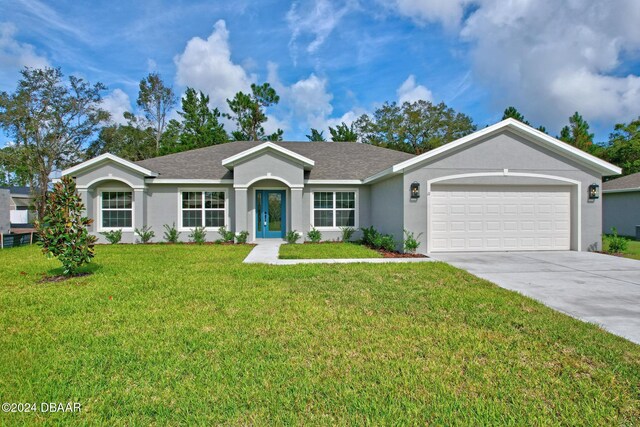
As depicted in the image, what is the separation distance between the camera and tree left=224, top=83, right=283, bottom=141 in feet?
107

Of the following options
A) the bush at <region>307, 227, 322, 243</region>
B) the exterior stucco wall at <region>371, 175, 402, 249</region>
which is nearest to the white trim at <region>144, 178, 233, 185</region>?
the bush at <region>307, 227, 322, 243</region>

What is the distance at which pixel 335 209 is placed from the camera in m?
15.6

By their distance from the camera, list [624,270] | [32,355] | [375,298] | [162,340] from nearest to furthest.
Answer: [32,355], [162,340], [375,298], [624,270]

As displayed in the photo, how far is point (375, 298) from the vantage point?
5.97 metres

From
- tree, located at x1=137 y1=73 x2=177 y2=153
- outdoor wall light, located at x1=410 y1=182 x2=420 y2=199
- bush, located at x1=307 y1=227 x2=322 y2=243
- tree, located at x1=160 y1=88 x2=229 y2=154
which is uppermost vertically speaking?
tree, located at x1=137 y1=73 x2=177 y2=153

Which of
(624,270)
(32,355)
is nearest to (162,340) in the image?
(32,355)

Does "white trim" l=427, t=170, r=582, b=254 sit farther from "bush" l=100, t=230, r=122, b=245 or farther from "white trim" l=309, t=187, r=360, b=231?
"bush" l=100, t=230, r=122, b=245

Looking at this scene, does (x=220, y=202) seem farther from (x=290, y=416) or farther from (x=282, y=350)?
(x=290, y=416)

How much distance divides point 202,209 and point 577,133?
32923mm

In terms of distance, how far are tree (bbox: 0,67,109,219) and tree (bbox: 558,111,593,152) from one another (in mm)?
44809

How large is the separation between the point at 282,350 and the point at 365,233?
11317 millimetres

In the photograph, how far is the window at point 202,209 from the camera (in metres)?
15.3

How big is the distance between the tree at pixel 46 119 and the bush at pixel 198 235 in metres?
23.3

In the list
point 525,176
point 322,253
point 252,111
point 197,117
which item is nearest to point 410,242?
point 322,253
